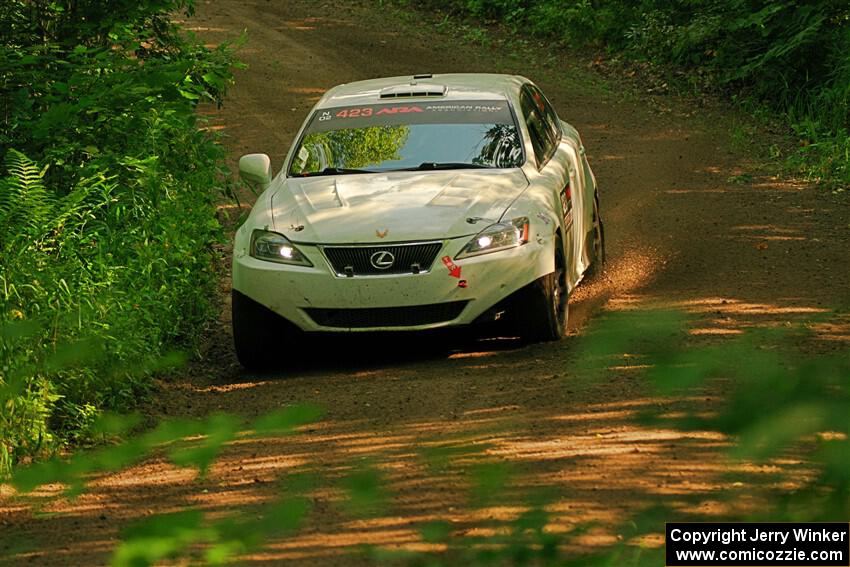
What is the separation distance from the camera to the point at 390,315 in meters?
7.90

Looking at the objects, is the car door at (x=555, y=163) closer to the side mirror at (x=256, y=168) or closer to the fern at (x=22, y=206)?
the side mirror at (x=256, y=168)

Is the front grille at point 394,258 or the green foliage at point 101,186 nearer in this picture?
the green foliage at point 101,186

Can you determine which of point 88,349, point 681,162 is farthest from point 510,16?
point 88,349

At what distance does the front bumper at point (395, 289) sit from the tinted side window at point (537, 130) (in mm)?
1299

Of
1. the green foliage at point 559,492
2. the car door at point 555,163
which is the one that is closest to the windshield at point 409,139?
the car door at point 555,163

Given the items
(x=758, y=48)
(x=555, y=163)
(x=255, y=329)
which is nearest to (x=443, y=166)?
(x=555, y=163)

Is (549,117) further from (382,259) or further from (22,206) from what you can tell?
(22,206)

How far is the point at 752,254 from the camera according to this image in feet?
36.2

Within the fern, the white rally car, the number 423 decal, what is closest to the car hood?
the white rally car

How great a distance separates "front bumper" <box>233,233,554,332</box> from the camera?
7.79 m

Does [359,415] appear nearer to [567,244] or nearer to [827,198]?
[567,244]

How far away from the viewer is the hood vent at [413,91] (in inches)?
373

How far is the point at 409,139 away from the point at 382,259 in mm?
1503

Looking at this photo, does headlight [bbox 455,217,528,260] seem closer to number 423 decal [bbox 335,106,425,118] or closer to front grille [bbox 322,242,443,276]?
front grille [bbox 322,242,443,276]
